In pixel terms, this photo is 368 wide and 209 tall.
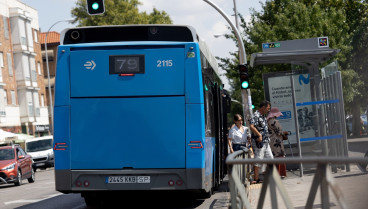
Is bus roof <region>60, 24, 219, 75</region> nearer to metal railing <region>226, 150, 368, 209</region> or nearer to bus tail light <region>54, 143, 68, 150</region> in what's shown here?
bus tail light <region>54, 143, 68, 150</region>

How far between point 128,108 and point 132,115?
0.43ft

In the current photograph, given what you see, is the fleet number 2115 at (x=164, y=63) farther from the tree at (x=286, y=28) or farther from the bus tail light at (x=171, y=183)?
the tree at (x=286, y=28)

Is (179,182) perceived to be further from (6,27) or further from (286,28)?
(6,27)

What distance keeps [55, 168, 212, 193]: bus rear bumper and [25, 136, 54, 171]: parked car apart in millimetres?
35209

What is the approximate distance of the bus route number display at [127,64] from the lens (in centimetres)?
1165

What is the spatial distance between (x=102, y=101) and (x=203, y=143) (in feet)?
5.87

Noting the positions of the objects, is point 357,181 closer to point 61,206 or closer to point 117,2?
point 61,206

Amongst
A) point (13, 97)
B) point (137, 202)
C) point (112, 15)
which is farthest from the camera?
point (13, 97)

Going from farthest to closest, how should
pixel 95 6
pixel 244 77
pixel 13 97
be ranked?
pixel 13 97 < pixel 244 77 < pixel 95 6

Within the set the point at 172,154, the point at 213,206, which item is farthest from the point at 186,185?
the point at 213,206

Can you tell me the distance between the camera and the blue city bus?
37.8ft

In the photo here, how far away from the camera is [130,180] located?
1157 cm

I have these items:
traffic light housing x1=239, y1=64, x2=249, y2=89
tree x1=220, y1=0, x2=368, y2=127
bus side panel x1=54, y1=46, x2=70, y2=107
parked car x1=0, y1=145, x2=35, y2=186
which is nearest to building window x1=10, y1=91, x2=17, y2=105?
tree x1=220, y1=0, x2=368, y2=127

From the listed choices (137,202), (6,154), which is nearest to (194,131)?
(137,202)
